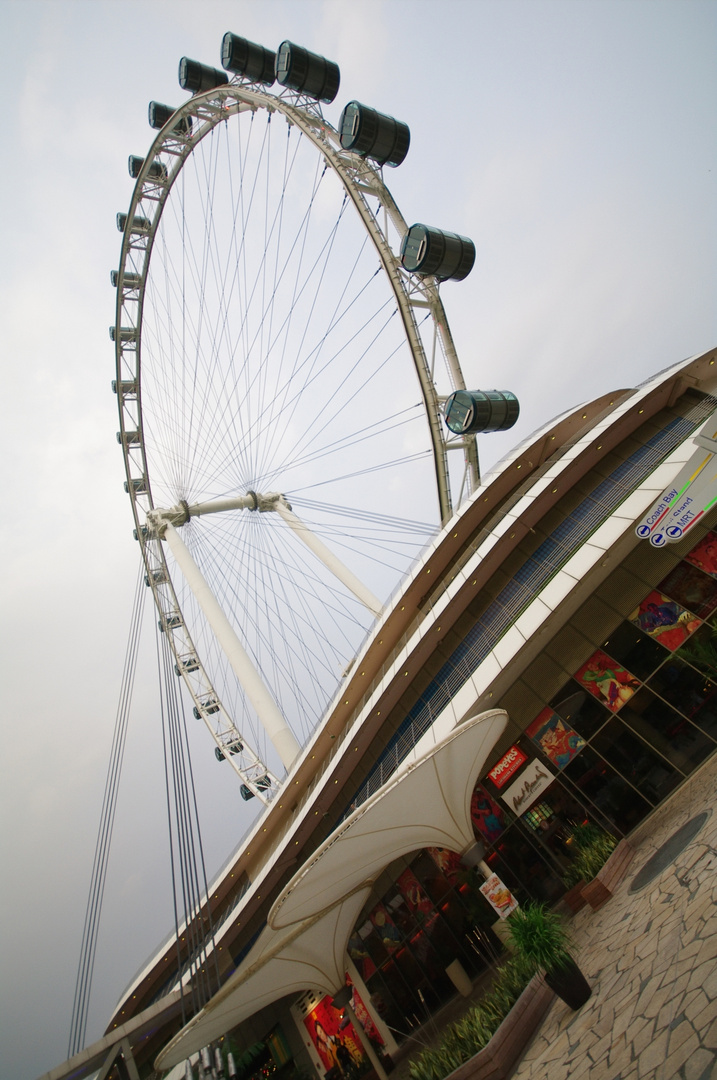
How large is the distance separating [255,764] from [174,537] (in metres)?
12.4

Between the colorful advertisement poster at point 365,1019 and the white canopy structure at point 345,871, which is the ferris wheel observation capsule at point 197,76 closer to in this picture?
the white canopy structure at point 345,871

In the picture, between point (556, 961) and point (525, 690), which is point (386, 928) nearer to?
point (525, 690)

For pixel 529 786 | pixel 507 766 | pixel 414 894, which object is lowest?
pixel 529 786

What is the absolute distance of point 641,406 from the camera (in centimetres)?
1386

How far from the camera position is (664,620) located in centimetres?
1182

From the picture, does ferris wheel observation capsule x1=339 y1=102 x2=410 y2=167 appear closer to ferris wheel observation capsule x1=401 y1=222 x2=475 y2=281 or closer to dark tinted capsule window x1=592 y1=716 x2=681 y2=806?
ferris wheel observation capsule x1=401 y1=222 x2=475 y2=281

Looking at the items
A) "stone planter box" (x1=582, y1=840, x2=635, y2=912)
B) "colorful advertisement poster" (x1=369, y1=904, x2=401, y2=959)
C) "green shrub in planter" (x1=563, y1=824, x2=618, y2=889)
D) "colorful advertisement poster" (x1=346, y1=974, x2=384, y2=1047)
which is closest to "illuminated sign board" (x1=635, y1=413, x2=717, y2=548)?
"stone planter box" (x1=582, y1=840, x2=635, y2=912)

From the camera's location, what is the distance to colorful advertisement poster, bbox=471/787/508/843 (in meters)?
12.9

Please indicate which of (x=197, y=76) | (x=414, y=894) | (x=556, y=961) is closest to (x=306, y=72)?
(x=197, y=76)

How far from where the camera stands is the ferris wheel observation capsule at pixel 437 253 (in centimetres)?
1487

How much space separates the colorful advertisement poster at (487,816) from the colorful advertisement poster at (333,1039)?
25.1 ft

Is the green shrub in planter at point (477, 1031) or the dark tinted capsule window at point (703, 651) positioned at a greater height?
the dark tinted capsule window at point (703, 651)

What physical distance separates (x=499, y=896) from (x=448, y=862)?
381 centimetres

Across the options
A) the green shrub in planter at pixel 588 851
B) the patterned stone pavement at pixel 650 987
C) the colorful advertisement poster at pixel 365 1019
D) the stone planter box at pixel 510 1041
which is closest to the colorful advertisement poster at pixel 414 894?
the colorful advertisement poster at pixel 365 1019
